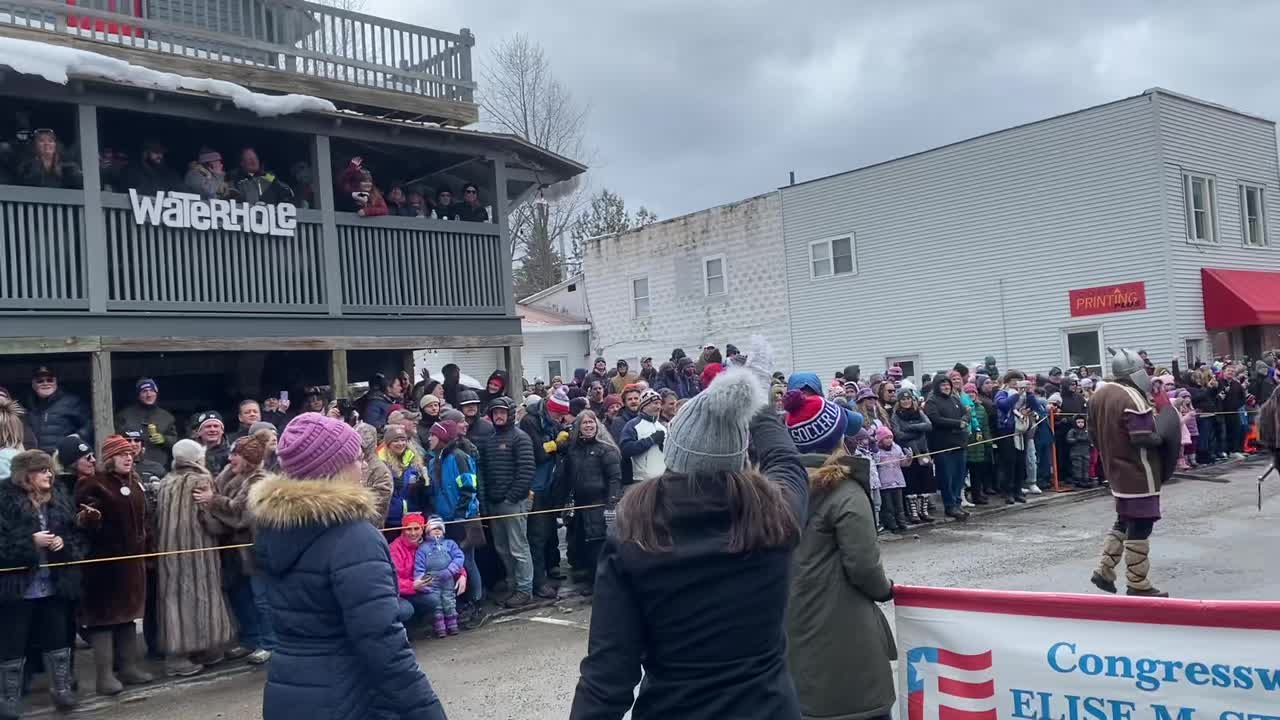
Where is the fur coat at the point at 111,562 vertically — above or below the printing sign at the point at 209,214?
below

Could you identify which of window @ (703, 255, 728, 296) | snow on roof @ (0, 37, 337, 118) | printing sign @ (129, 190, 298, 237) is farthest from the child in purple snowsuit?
window @ (703, 255, 728, 296)

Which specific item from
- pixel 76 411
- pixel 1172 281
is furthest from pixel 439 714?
pixel 1172 281

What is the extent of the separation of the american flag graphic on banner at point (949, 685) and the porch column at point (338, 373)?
358 inches

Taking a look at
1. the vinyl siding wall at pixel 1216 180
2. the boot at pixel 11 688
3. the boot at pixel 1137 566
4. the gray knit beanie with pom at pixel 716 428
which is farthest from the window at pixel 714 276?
the gray knit beanie with pom at pixel 716 428

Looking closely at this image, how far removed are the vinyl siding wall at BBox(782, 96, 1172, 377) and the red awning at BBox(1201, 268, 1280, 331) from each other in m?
1.43

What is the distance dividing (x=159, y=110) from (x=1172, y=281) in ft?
60.1

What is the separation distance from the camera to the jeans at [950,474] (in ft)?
43.0

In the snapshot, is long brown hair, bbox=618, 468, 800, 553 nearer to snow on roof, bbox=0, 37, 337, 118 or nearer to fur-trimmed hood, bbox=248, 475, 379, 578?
fur-trimmed hood, bbox=248, 475, 379, 578

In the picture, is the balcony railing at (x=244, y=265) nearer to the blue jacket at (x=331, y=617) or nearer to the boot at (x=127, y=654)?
the boot at (x=127, y=654)

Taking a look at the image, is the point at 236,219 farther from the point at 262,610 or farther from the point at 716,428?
the point at 716,428

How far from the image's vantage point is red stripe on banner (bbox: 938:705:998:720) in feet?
13.1

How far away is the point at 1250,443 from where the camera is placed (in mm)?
17281

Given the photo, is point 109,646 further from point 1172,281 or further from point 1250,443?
point 1172,281

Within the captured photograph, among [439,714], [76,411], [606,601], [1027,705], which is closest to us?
[606,601]
